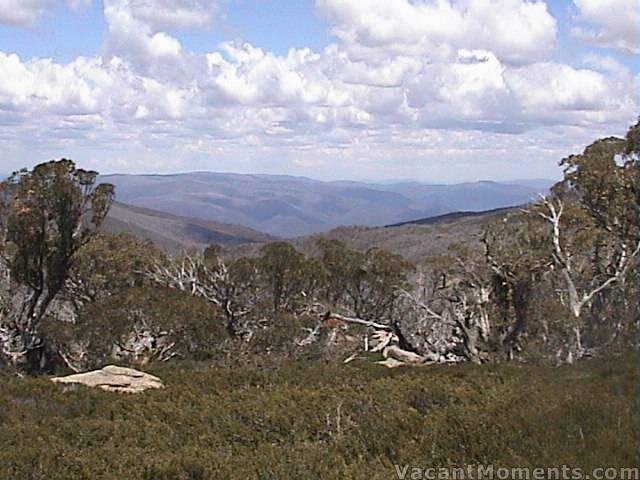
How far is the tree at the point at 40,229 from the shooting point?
74.4 ft

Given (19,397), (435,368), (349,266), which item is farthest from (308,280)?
(19,397)

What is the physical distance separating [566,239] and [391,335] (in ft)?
24.6

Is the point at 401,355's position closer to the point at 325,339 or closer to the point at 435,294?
the point at 435,294

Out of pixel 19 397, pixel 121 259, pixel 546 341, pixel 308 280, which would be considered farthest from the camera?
pixel 308 280

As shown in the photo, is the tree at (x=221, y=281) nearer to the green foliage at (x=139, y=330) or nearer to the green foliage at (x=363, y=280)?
the green foliage at (x=363, y=280)

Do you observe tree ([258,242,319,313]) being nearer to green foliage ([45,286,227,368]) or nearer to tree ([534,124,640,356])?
green foliage ([45,286,227,368])

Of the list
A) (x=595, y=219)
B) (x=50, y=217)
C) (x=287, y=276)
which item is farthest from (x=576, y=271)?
(x=50, y=217)

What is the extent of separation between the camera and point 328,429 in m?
8.18

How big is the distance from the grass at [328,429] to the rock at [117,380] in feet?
6.01

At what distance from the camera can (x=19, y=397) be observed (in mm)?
12219

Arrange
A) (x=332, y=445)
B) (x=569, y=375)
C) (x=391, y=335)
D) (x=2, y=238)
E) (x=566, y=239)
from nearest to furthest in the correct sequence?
(x=332, y=445) → (x=569, y=375) → (x=566, y=239) → (x=2, y=238) → (x=391, y=335)

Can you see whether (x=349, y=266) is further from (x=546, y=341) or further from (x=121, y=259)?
(x=546, y=341)

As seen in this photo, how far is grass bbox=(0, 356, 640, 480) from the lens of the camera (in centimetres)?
620

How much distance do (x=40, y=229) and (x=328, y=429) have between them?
55.9 feet
